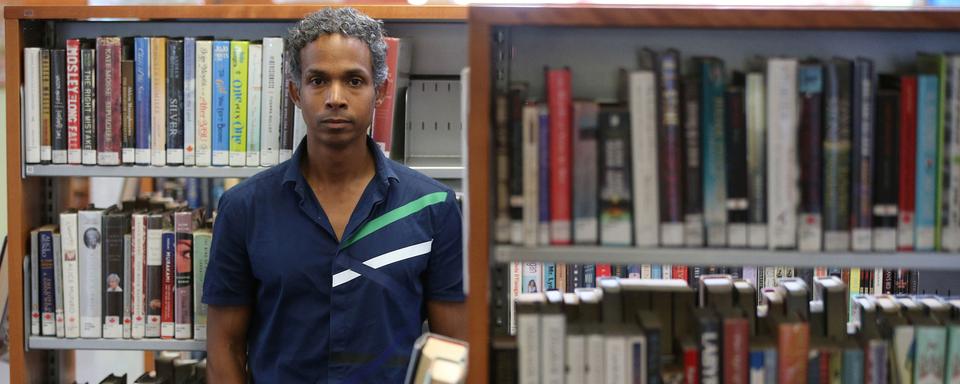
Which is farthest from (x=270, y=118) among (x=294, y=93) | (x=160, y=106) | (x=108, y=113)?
(x=108, y=113)

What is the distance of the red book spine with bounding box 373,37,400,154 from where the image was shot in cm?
246

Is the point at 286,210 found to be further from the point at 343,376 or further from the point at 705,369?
the point at 705,369

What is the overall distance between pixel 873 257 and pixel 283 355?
1248mm

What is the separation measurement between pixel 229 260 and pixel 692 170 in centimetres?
110

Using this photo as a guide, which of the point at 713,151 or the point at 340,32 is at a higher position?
the point at 340,32

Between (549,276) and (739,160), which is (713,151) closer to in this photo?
(739,160)

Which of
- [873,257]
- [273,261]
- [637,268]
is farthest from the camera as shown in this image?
[637,268]

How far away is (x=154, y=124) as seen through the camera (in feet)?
8.13

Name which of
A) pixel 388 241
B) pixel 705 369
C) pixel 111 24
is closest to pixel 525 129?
→ pixel 705 369

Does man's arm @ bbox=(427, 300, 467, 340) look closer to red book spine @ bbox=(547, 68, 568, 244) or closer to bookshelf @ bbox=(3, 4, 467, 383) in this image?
bookshelf @ bbox=(3, 4, 467, 383)

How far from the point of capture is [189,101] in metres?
2.47

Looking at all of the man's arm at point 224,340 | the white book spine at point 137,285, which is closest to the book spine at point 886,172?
the man's arm at point 224,340

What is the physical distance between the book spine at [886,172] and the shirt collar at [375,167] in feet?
3.49

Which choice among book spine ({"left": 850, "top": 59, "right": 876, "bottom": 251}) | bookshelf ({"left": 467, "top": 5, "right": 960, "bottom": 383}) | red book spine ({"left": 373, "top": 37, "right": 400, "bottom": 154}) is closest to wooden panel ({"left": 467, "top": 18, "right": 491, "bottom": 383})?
bookshelf ({"left": 467, "top": 5, "right": 960, "bottom": 383})
